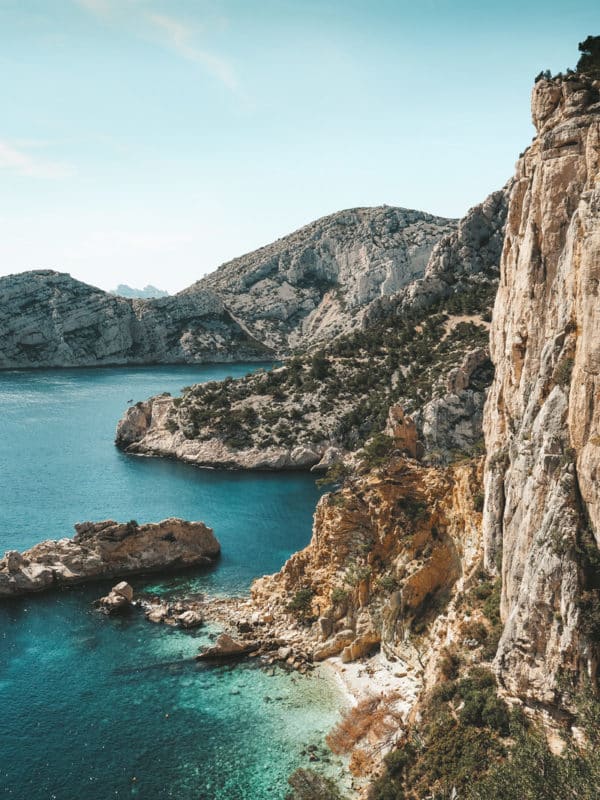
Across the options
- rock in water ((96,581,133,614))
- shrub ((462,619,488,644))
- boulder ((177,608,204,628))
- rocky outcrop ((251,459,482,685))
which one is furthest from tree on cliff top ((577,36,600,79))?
rock in water ((96,581,133,614))

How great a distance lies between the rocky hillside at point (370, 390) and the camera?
9275 centimetres

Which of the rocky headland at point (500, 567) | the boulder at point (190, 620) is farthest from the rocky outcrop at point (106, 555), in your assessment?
the boulder at point (190, 620)

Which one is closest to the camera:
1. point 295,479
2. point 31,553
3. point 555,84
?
point 555,84

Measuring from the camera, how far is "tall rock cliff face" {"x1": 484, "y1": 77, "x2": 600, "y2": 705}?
24.8 meters

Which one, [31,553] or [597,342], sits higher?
[597,342]

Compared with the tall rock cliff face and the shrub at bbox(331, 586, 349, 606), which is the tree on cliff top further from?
the shrub at bbox(331, 586, 349, 606)

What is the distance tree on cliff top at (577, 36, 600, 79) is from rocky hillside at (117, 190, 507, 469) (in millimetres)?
55935

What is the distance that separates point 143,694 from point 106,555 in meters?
21.1

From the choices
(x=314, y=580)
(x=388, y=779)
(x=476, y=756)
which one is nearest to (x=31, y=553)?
(x=314, y=580)

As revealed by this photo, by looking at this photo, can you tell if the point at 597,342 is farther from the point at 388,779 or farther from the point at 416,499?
the point at 416,499

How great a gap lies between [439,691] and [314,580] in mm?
20207

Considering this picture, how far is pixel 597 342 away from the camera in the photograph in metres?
24.4

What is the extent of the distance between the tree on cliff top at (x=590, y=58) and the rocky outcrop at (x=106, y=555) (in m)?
Result: 47.9

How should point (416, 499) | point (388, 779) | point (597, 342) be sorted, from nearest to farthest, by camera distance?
point (597, 342) → point (388, 779) → point (416, 499)
